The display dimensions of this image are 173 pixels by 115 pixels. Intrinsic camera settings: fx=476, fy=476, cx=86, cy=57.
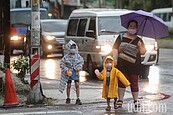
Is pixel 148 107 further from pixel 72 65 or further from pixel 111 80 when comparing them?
pixel 72 65

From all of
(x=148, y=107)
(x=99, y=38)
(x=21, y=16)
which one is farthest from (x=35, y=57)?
(x=21, y=16)

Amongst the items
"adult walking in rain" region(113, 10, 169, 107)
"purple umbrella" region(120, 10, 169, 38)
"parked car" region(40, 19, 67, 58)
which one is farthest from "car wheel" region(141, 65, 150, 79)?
"parked car" region(40, 19, 67, 58)

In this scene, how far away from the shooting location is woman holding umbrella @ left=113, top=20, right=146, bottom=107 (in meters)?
9.65

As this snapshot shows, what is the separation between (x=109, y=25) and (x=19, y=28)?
38.8 ft

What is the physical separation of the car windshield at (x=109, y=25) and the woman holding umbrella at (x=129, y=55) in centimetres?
547

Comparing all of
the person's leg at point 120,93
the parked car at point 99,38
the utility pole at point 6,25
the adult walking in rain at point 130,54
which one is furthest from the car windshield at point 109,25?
the person's leg at point 120,93

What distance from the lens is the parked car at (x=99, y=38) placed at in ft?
48.5

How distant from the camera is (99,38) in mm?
14914

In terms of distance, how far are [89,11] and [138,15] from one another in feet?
21.3

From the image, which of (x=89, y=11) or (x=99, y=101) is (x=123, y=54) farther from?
(x=89, y=11)

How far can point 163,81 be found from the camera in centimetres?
1414

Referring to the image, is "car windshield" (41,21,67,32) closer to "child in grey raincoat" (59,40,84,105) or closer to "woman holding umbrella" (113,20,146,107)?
"child in grey raincoat" (59,40,84,105)

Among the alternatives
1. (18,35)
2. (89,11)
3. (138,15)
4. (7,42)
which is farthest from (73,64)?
(18,35)

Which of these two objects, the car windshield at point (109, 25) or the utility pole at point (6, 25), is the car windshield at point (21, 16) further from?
the utility pole at point (6, 25)
